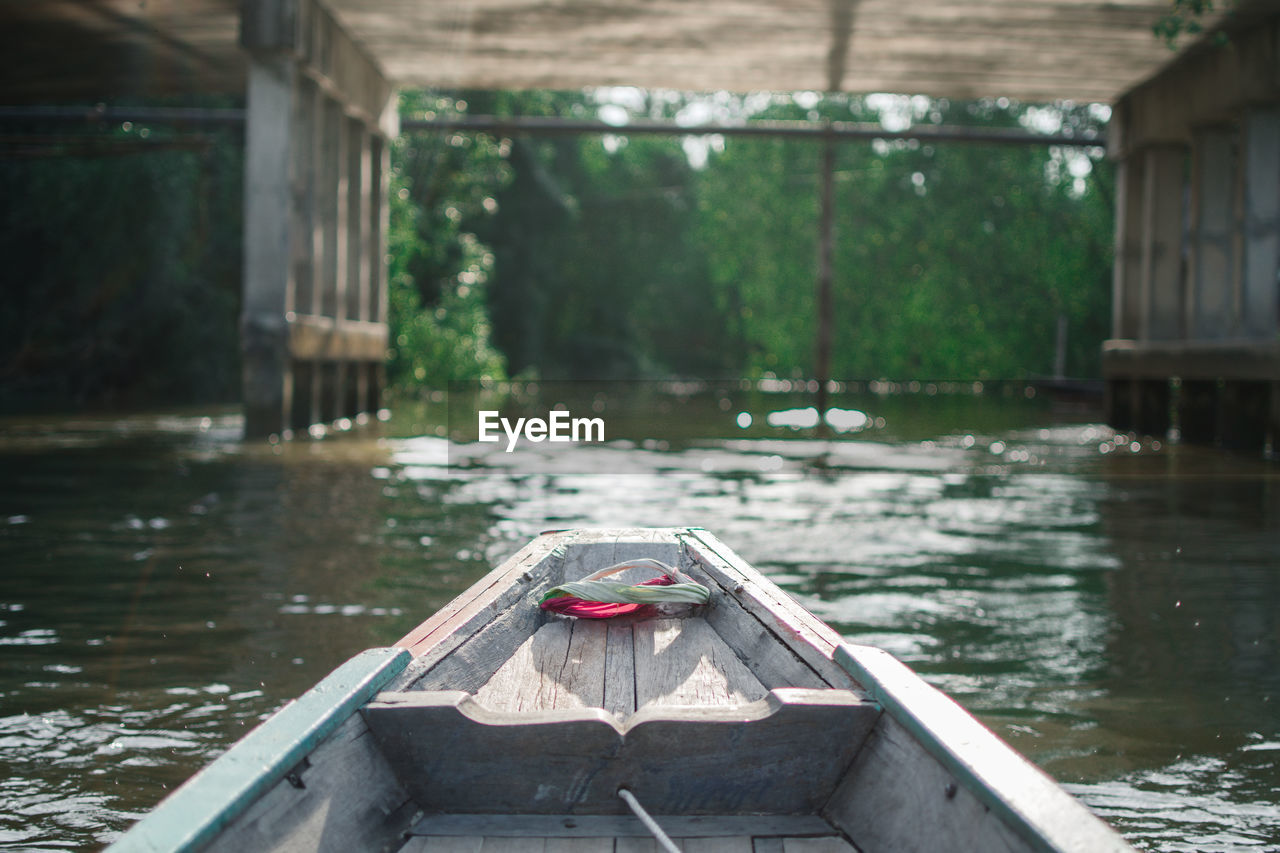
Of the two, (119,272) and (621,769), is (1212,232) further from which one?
(119,272)

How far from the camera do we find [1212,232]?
1453cm

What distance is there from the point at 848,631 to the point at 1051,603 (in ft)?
4.56

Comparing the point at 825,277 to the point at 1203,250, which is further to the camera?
the point at 825,277

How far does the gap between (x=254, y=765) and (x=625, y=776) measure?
768 mm

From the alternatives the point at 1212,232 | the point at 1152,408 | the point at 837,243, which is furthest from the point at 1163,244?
the point at 837,243

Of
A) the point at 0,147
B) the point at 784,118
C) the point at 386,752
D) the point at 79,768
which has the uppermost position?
the point at 784,118

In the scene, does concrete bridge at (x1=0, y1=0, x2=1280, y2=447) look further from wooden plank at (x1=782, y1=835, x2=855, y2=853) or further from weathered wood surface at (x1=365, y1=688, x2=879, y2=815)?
wooden plank at (x1=782, y1=835, x2=855, y2=853)

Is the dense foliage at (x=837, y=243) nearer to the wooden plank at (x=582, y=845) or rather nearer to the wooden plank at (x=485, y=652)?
the wooden plank at (x=485, y=652)

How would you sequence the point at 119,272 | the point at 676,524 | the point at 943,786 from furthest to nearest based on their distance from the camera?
1. the point at 119,272
2. the point at 676,524
3. the point at 943,786

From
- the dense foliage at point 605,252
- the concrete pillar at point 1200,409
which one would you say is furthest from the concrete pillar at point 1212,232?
the dense foliage at point 605,252

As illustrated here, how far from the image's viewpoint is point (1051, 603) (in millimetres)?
6336

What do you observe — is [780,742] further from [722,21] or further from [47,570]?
[722,21]

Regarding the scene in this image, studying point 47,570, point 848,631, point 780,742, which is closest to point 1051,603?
point 848,631

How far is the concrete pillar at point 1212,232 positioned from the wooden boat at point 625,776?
1302 centimetres
